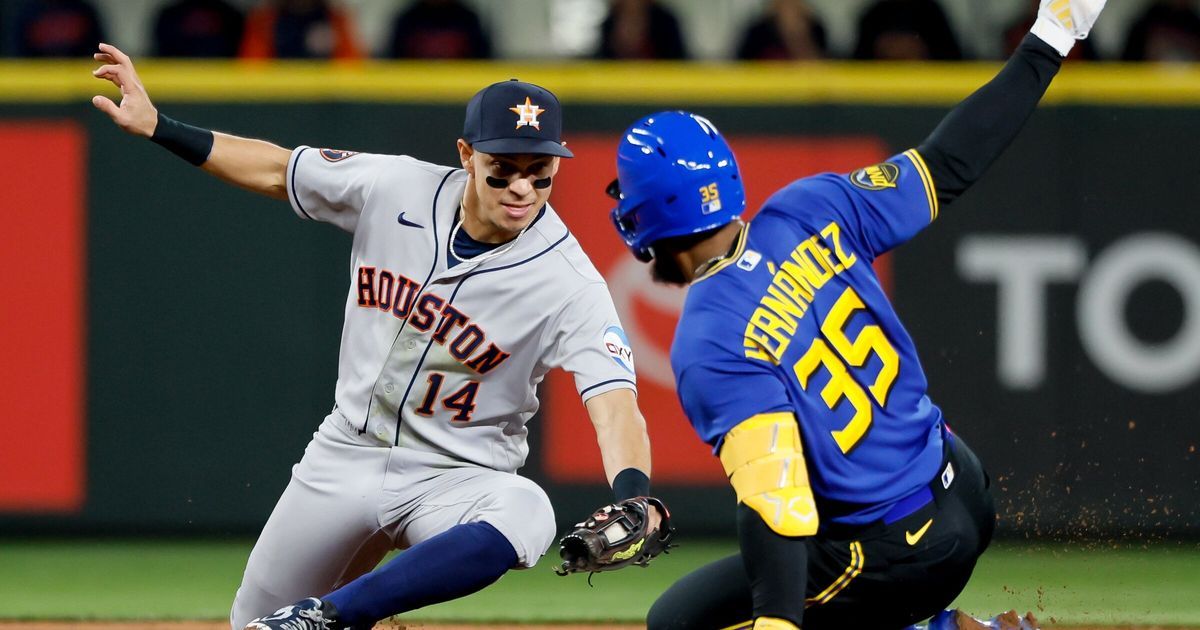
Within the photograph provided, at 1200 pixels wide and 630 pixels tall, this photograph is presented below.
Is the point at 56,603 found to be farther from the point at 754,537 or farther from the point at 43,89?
the point at 754,537

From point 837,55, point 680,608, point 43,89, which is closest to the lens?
point 680,608

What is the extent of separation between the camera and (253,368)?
830cm

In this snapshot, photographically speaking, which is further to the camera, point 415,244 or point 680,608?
point 415,244

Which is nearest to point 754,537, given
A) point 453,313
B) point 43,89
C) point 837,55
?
A: point 453,313

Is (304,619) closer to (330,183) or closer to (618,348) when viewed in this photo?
(618,348)

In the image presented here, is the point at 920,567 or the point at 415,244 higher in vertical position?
the point at 415,244

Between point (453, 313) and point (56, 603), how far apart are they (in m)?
3.20

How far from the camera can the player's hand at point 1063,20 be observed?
4004 mm

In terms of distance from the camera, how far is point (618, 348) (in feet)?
14.8

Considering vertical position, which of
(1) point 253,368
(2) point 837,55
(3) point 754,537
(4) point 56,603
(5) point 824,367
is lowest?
(4) point 56,603

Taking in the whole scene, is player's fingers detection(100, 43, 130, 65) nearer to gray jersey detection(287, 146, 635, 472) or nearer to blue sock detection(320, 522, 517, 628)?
gray jersey detection(287, 146, 635, 472)

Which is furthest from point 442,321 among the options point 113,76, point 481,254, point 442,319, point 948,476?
point 948,476

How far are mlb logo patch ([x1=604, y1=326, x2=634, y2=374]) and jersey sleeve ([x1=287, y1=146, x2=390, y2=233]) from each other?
34.7 inches

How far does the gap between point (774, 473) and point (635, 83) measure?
525cm
